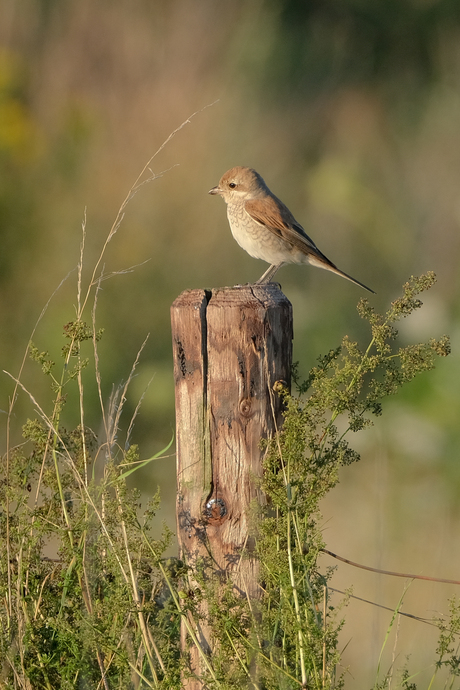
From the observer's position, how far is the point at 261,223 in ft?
15.3

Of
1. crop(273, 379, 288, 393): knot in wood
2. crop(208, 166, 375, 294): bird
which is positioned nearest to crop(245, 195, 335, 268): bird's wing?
crop(208, 166, 375, 294): bird

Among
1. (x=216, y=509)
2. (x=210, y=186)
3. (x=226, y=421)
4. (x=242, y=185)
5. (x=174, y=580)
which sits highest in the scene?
(x=210, y=186)

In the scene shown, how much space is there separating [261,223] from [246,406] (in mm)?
2269

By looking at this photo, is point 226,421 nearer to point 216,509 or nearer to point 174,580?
point 216,509

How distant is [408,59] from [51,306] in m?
6.11

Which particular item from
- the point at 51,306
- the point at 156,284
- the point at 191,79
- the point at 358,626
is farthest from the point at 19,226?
the point at 358,626

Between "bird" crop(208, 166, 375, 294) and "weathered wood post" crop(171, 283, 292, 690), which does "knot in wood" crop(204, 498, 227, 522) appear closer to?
"weathered wood post" crop(171, 283, 292, 690)

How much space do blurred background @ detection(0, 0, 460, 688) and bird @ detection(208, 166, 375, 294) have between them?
6.61 ft

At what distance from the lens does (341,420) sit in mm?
6707

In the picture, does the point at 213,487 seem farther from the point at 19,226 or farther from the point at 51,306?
the point at 19,226

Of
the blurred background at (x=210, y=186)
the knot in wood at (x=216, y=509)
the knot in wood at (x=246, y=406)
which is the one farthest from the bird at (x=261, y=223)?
the knot in wood at (x=216, y=509)

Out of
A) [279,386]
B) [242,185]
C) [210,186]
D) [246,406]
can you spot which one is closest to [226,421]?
[246,406]

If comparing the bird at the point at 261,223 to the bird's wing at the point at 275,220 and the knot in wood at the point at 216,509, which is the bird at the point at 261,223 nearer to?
the bird's wing at the point at 275,220

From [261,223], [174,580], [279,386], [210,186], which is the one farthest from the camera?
[210,186]
